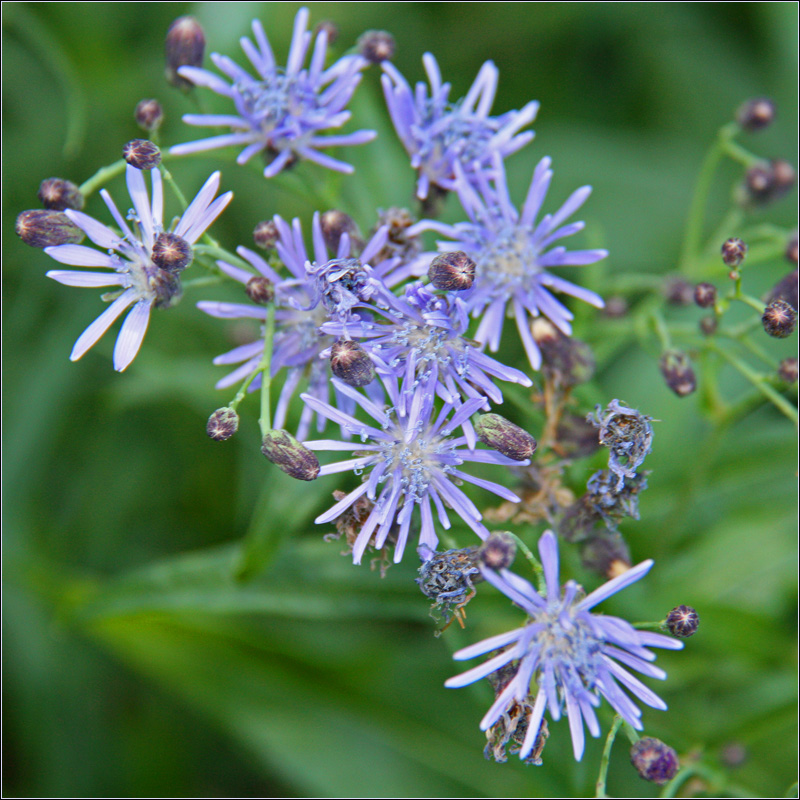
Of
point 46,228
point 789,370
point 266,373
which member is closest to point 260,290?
Result: point 266,373

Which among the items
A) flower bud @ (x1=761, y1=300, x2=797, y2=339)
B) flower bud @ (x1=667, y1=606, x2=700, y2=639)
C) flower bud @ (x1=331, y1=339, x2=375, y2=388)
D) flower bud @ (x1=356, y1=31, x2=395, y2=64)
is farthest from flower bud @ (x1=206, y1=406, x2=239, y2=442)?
flower bud @ (x1=761, y1=300, x2=797, y2=339)

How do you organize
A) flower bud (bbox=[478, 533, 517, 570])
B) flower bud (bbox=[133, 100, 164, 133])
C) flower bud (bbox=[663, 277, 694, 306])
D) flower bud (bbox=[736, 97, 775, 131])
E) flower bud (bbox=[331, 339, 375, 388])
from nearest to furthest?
flower bud (bbox=[478, 533, 517, 570]) → flower bud (bbox=[331, 339, 375, 388]) → flower bud (bbox=[133, 100, 164, 133]) → flower bud (bbox=[663, 277, 694, 306]) → flower bud (bbox=[736, 97, 775, 131])

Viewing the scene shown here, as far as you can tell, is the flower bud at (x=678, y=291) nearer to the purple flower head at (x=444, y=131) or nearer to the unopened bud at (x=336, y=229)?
the purple flower head at (x=444, y=131)

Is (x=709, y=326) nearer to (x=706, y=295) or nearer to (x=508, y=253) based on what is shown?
(x=706, y=295)

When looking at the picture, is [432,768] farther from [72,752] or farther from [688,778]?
[72,752]

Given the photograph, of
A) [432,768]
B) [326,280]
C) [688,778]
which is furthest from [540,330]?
[432,768]

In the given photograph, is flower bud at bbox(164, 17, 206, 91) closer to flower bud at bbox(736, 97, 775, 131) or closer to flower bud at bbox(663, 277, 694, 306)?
flower bud at bbox(663, 277, 694, 306)
